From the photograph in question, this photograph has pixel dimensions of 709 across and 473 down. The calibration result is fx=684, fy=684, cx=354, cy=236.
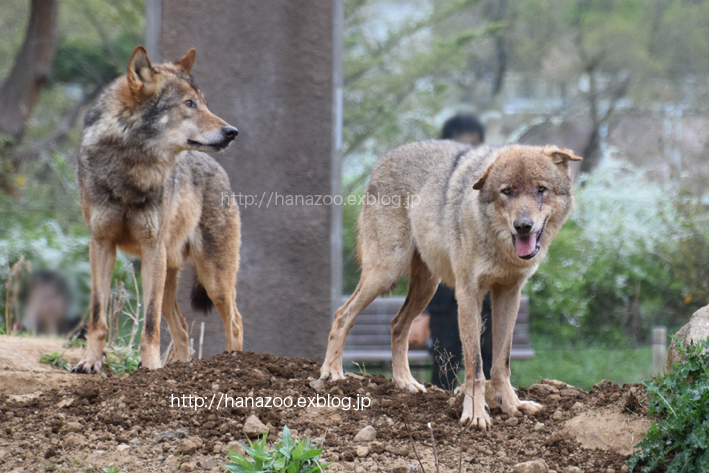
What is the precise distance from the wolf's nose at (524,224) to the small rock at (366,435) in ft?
4.49

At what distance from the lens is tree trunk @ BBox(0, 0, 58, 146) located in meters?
12.1

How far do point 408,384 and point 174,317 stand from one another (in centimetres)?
210

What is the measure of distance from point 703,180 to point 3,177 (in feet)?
41.3

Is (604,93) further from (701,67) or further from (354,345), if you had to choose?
(354,345)

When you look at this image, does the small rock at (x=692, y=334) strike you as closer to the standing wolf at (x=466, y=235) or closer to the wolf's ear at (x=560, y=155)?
the standing wolf at (x=466, y=235)

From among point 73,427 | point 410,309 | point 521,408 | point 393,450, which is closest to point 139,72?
point 73,427

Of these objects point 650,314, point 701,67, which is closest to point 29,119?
point 650,314

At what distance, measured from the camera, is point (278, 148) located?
6.80 meters

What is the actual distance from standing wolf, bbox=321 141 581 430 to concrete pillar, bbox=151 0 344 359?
1.57m

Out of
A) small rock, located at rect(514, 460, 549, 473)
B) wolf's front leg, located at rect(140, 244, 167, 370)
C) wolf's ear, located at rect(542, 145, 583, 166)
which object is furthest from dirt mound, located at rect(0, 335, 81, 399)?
wolf's ear, located at rect(542, 145, 583, 166)

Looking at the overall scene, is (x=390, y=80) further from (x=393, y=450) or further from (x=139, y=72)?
(x=393, y=450)

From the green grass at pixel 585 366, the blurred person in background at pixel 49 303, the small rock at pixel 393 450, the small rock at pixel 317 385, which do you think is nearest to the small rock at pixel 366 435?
the small rock at pixel 393 450

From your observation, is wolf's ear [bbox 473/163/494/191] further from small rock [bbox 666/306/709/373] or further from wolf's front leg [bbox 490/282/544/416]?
small rock [bbox 666/306/709/373]

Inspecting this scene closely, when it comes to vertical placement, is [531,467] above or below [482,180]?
below
